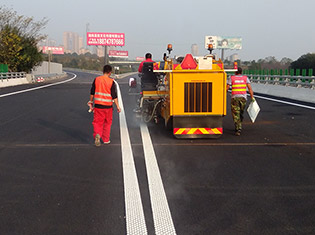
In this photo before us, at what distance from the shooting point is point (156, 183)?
225 inches

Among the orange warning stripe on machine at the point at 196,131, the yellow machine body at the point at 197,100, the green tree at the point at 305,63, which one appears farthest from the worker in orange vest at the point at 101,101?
the green tree at the point at 305,63

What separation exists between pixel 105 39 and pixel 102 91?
94.6 metres

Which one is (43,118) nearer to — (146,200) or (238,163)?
(238,163)

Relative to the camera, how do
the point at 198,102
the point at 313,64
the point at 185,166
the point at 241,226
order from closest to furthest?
the point at 241,226 → the point at 185,166 → the point at 198,102 → the point at 313,64

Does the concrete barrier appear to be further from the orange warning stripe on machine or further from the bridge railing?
the orange warning stripe on machine

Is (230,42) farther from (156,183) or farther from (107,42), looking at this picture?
(156,183)

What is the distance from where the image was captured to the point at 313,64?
214ft

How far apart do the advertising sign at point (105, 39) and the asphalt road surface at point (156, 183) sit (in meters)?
91.1

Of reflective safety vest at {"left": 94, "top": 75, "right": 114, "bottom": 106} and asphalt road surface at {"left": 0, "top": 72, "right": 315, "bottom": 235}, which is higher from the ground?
reflective safety vest at {"left": 94, "top": 75, "right": 114, "bottom": 106}

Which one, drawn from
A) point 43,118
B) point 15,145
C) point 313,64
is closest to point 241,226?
point 15,145

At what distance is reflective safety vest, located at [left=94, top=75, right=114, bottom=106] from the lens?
8332 mm

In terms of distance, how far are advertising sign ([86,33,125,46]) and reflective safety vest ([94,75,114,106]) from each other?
9280 cm

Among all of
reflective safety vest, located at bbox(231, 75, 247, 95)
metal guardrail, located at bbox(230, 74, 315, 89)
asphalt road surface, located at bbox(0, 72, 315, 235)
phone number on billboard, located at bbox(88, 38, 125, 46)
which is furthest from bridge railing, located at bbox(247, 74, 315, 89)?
phone number on billboard, located at bbox(88, 38, 125, 46)

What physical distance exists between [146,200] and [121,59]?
563 ft
